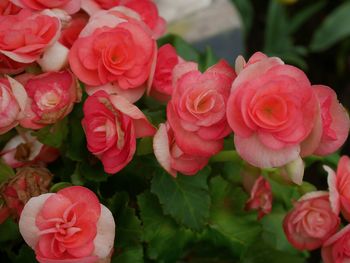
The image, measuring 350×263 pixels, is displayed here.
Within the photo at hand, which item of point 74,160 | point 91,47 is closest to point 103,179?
point 74,160

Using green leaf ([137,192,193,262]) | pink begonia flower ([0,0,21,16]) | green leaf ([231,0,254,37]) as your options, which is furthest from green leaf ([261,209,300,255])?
green leaf ([231,0,254,37])

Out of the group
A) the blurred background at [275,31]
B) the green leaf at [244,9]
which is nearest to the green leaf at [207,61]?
the blurred background at [275,31]

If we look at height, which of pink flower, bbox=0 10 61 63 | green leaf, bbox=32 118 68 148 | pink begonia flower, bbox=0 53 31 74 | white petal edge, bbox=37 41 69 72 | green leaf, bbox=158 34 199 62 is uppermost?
pink flower, bbox=0 10 61 63

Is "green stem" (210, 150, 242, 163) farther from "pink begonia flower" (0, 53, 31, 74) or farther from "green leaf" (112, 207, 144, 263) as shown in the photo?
"pink begonia flower" (0, 53, 31, 74)

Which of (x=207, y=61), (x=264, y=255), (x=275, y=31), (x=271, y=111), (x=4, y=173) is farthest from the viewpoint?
(x=275, y=31)

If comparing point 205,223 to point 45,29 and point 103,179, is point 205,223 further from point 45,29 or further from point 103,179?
point 45,29

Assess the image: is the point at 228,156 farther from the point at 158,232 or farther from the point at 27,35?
the point at 27,35

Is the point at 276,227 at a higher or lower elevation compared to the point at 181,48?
lower

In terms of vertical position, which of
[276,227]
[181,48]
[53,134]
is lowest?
[276,227]

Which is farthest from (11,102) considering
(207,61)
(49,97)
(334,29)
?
(334,29)
